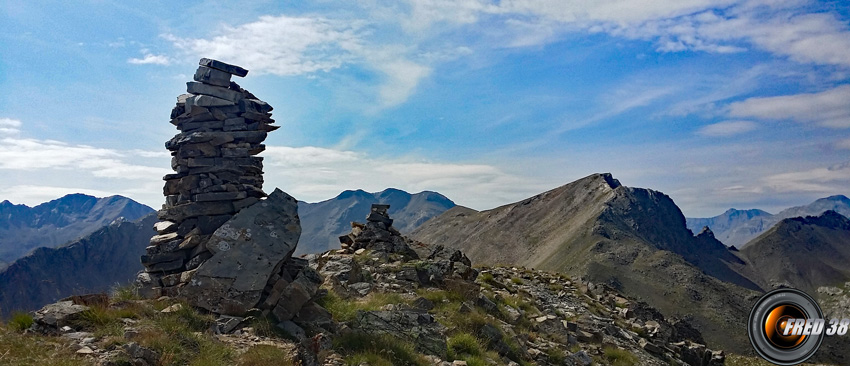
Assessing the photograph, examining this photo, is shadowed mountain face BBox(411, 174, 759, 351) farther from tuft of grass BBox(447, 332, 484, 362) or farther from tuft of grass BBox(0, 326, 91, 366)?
tuft of grass BBox(0, 326, 91, 366)

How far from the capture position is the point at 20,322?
10289mm

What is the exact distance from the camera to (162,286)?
14312 millimetres

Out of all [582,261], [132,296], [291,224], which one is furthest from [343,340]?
[582,261]

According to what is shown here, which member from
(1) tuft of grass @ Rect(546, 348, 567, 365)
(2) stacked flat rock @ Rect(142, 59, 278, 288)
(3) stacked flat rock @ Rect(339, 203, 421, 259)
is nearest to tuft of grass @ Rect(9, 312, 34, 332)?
(2) stacked flat rock @ Rect(142, 59, 278, 288)

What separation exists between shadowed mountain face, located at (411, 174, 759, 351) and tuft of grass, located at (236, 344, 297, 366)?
355ft

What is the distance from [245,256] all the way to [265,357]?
4448 millimetres

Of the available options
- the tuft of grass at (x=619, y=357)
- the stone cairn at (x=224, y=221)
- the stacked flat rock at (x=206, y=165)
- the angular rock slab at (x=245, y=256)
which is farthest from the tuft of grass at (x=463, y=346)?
the stacked flat rock at (x=206, y=165)

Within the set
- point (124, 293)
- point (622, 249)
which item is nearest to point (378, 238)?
point (124, 293)

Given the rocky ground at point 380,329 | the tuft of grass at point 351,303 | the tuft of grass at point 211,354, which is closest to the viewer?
the tuft of grass at point 211,354

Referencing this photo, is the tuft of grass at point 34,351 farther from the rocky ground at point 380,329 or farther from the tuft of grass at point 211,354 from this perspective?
the tuft of grass at point 211,354

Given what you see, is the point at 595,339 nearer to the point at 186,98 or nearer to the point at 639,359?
the point at 639,359

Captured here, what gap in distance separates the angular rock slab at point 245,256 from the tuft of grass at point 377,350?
294cm

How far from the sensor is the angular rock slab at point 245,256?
→ 12930 mm

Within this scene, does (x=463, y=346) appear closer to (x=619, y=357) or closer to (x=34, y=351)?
(x=619, y=357)
